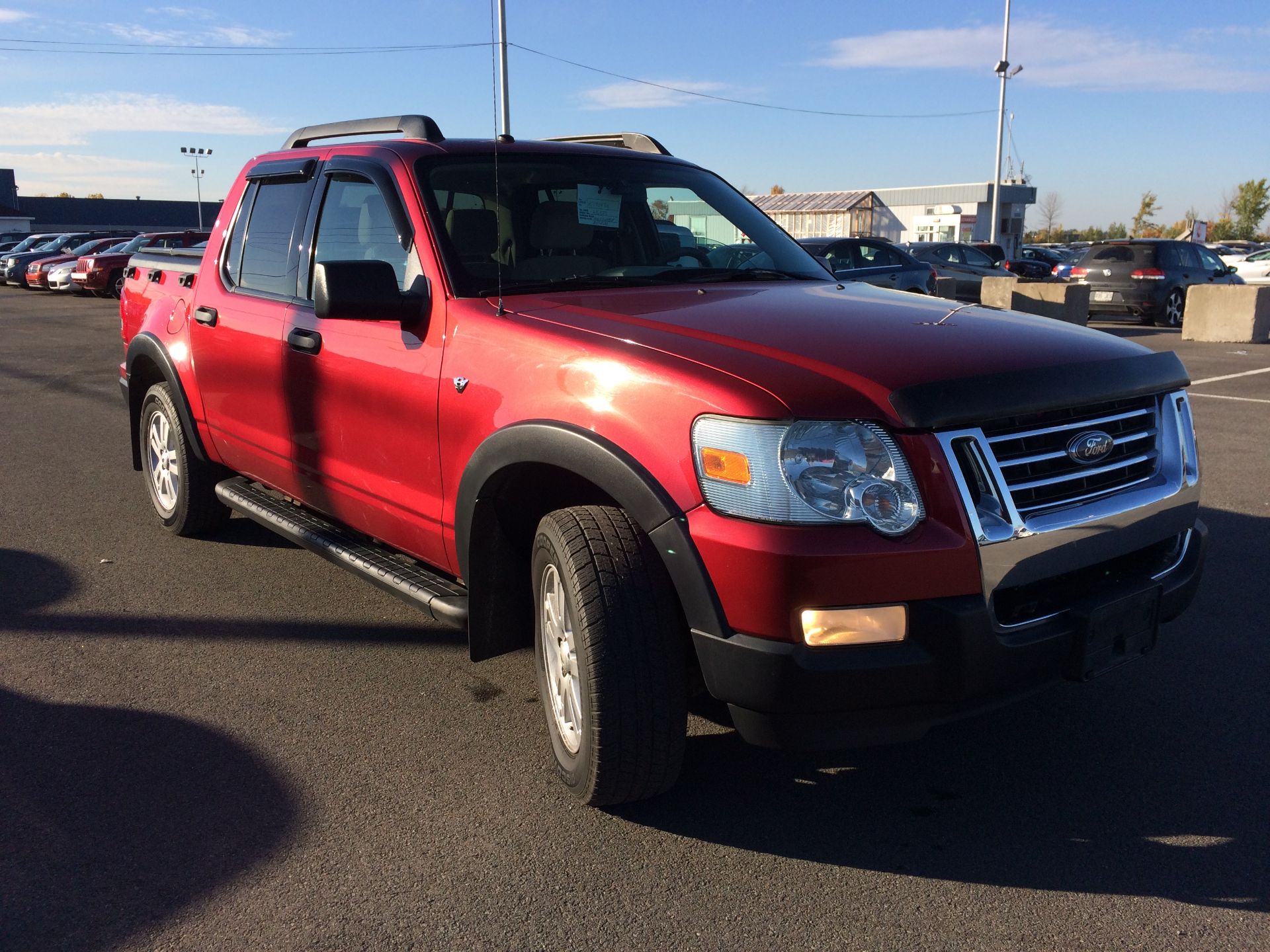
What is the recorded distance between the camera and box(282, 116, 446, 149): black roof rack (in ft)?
13.6

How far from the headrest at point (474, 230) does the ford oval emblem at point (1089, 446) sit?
195 centimetres

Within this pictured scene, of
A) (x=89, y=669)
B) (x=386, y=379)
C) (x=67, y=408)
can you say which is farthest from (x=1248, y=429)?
(x=67, y=408)

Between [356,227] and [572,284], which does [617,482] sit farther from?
[356,227]

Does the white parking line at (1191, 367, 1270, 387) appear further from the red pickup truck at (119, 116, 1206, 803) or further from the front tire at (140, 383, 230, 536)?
the front tire at (140, 383, 230, 536)

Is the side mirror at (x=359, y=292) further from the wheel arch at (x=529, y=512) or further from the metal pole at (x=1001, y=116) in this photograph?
the metal pole at (x=1001, y=116)

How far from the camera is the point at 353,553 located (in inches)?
157

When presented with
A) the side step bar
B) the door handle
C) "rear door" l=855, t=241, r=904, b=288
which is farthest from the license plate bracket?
"rear door" l=855, t=241, r=904, b=288

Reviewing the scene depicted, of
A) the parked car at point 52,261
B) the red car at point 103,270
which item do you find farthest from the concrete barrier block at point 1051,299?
the parked car at point 52,261

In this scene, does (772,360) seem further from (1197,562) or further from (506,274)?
(1197,562)

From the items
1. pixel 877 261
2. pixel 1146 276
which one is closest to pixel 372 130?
pixel 877 261

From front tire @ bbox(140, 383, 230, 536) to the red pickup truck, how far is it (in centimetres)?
127

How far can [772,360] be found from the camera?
2.76 m

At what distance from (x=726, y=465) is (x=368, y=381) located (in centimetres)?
165

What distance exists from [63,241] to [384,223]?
120 ft
